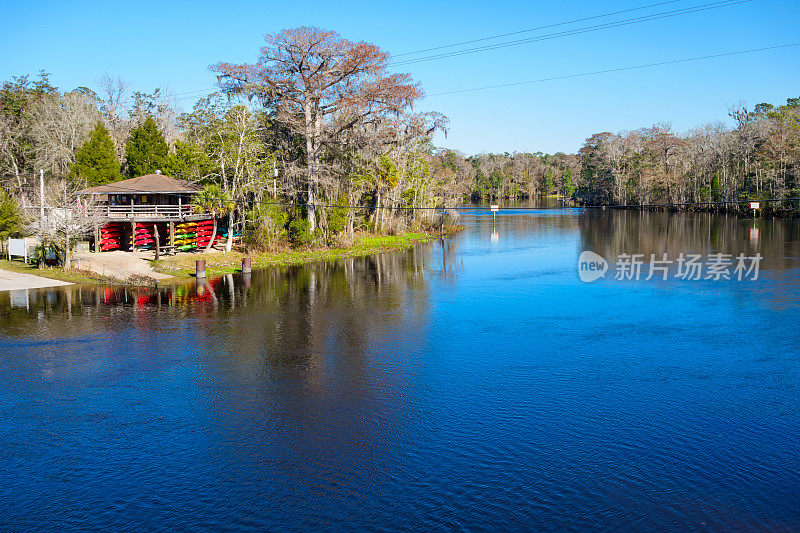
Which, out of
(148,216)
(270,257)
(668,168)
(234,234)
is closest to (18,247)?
(148,216)

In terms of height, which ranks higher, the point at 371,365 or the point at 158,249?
the point at 158,249

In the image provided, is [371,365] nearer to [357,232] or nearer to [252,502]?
[252,502]

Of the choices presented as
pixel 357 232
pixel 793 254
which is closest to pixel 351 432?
pixel 793 254

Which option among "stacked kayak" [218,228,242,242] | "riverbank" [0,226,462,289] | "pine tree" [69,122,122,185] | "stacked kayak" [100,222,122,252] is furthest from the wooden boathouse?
"pine tree" [69,122,122,185]

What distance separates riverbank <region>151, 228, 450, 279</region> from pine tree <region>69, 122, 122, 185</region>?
694 inches

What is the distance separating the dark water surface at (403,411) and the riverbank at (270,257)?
23.6 ft

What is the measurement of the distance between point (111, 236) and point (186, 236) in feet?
15.6

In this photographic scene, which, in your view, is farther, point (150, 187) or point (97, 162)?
point (97, 162)

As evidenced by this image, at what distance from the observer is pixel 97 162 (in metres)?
51.7

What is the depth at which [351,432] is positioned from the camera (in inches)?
547

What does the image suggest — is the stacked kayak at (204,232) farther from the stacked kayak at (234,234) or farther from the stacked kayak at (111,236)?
the stacked kayak at (111,236)

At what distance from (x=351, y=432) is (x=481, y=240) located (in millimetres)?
43766

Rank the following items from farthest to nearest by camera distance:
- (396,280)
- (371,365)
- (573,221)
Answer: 1. (573,221)
2. (396,280)
3. (371,365)

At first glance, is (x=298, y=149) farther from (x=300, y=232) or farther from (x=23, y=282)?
(x=23, y=282)
